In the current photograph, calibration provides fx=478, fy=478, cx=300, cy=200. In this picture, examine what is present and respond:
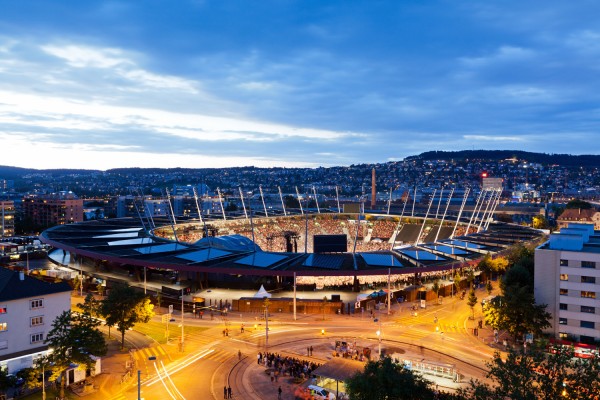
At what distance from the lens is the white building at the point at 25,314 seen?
38.4m

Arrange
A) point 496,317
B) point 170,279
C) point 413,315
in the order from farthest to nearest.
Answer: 1. point 170,279
2. point 413,315
3. point 496,317

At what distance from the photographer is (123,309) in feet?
145

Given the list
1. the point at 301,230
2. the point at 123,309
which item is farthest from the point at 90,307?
the point at 301,230

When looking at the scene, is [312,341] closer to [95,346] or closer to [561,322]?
[95,346]

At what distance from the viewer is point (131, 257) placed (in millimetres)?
69000

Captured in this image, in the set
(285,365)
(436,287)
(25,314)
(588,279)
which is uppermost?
(588,279)

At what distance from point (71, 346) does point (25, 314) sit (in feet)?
24.8

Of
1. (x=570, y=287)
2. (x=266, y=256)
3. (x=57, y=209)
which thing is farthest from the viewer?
(x=57, y=209)

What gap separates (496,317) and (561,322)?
7693 mm

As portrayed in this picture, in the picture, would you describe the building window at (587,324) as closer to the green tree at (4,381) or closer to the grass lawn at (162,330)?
the grass lawn at (162,330)

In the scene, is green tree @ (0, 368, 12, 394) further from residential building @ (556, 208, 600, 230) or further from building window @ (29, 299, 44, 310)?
residential building @ (556, 208, 600, 230)

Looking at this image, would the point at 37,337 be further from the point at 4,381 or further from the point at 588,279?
the point at 588,279

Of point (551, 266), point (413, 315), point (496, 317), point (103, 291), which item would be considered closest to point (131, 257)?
point (103, 291)

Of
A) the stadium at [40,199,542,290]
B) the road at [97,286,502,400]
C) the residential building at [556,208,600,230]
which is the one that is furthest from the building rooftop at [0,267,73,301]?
the residential building at [556,208,600,230]
